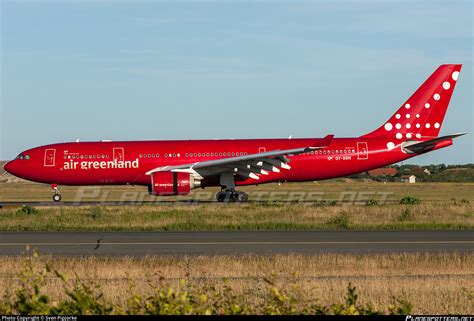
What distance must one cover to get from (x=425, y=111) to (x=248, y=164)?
10.9 metres

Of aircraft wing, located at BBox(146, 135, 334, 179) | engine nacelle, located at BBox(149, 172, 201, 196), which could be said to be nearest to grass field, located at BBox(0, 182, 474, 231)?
engine nacelle, located at BBox(149, 172, 201, 196)

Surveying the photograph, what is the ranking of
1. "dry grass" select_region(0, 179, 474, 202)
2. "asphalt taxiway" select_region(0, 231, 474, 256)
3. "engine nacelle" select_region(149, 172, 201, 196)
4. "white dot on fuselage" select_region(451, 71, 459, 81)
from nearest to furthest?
"asphalt taxiway" select_region(0, 231, 474, 256), "engine nacelle" select_region(149, 172, 201, 196), "white dot on fuselage" select_region(451, 71, 459, 81), "dry grass" select_region(0, 179, 474, 202)

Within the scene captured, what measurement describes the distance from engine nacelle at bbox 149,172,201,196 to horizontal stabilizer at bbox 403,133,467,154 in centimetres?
1236

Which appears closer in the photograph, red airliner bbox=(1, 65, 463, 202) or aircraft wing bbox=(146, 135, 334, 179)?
aircraft wing bbox=(146, 135, 334, 179)

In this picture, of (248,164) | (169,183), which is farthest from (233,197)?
(169,183)

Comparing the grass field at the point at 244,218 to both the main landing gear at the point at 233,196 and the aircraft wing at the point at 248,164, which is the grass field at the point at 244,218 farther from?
the main landing gear at the point at 233,196

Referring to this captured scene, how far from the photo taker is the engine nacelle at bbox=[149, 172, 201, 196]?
38219 millimetres

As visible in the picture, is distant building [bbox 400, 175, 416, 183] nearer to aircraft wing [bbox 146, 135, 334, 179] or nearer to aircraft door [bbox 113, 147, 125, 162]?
aircraft wing [bbox 146, 135, 334, 179]

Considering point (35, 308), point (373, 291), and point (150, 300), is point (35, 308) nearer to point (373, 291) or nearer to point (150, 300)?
point (150, 300)

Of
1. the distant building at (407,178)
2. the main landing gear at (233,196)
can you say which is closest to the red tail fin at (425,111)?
the main landing gear at (233,196)

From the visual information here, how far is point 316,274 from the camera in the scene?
15.4 metres

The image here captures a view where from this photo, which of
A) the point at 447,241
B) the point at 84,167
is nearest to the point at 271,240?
the point at 447,241

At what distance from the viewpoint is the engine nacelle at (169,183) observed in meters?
38.2

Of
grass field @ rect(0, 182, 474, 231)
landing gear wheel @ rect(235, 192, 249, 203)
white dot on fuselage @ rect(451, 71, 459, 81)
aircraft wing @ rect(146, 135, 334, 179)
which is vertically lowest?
grass field @ rect(0, 182, 474, 231)
